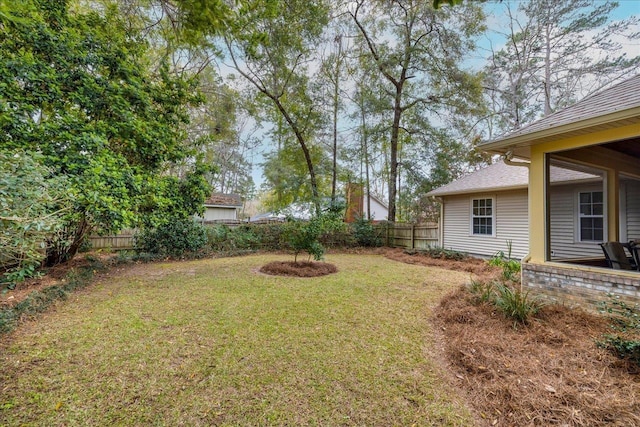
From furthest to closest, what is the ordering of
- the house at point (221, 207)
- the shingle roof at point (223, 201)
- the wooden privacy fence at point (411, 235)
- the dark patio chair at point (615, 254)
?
the house at point (221, 207) → the shingle roof at point (223, 201) → the wooden privacy fence at point (411, 235) → the dark patio chair at point (615, 254)

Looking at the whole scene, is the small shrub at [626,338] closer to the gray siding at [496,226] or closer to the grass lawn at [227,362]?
the grass lawn at [227,362]

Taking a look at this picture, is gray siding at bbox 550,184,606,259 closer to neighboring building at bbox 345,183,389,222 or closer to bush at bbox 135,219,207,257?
neighboring building at bbox 345,183,389,222

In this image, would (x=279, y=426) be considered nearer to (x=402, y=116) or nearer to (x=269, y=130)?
(x=402, y=116)

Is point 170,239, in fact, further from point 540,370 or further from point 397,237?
point 540,370

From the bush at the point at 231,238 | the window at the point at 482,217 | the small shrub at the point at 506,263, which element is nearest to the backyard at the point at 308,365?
the small shrub at the point at 506,263

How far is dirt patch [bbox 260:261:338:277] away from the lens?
21.8 feet

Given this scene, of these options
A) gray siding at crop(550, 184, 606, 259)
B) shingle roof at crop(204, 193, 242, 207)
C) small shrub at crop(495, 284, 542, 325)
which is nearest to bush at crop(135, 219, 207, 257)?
small shrub at crop(495, 284, 542, 325)

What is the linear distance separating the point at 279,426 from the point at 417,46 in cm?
1442

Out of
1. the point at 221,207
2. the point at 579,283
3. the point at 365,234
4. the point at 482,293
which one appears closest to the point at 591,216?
the point at 579,283

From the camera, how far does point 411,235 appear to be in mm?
11477

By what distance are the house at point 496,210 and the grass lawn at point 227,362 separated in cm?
576

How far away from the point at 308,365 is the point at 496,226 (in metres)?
8.65

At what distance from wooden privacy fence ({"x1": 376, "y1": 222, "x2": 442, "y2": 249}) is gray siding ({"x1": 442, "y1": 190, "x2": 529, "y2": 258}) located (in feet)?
1.78

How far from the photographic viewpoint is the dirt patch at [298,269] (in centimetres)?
663
